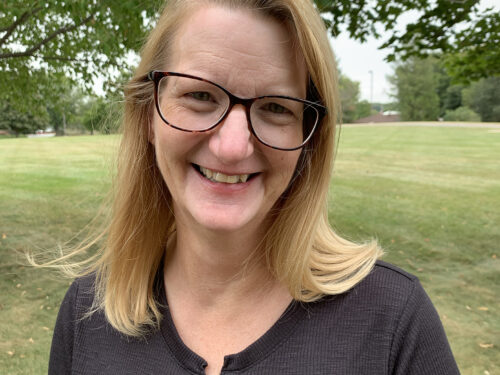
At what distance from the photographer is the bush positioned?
218 ft

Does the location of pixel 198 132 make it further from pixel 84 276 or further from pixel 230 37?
pixel 84 276

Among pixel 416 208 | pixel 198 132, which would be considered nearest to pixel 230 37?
pixel 198 132

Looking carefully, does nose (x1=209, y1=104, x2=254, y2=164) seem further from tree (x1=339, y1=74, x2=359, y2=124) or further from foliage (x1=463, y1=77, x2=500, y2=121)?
tree (x1=339, y1=74, x2=359, y2=124)

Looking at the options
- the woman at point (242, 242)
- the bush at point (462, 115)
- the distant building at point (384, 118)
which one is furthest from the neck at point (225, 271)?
the distant building at point (384, 118)

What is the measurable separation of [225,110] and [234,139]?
10 centimetres

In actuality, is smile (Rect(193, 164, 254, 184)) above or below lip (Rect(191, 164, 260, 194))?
above

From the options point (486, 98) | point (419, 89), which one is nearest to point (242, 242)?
point (486, 98)

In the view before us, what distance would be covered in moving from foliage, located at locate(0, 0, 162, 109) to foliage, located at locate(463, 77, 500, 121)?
2486 inches

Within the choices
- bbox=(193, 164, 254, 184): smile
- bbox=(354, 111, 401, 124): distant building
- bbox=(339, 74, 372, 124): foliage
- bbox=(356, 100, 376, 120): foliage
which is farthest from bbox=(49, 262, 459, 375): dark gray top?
bbox=(356, 100, 376, 120): foliage

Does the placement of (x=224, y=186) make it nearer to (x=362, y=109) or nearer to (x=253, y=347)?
(x=253, y=347)

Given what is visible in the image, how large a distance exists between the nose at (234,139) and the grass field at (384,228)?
853mm

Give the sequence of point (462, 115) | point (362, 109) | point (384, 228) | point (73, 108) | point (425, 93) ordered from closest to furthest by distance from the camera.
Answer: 1. point (384, 228)
2. point (73, 108)
3. point (462, 115)
4. point (425, 93)
5. point (362, 109)

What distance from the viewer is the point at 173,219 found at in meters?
1.93

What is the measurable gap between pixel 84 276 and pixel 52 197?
1363 cm
